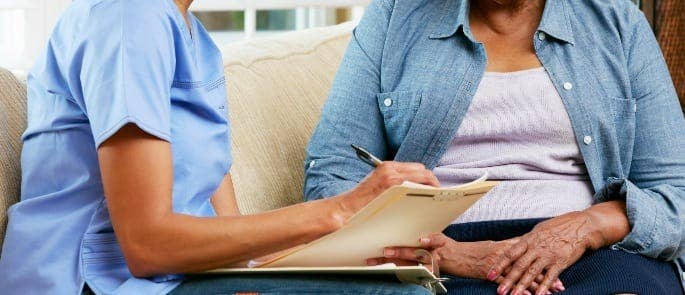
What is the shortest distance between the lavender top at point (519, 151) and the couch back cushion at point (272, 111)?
33 centimetres

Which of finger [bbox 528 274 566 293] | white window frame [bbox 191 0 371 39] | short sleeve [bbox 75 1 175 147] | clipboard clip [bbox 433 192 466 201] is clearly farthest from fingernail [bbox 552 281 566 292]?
white window frame [bbox 191 0 371 39]

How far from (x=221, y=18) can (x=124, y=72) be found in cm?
188

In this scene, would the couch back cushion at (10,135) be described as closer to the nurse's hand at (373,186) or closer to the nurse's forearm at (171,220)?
the nurse's forearm at (171,220)

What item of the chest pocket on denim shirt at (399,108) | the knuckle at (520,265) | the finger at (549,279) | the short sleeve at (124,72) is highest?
the short sleeve at (124,72)

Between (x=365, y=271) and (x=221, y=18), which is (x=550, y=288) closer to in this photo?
(x=365, y=271)

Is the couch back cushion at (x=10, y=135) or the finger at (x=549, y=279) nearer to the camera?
the couch back cushion at (x=10, y=135)

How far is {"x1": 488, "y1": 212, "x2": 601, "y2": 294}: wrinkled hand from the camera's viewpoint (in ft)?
5.35

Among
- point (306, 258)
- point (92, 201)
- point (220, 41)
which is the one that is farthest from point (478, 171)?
point (220, 41)

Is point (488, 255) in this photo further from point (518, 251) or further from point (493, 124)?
point (493, 124)

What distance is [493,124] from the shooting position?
184 centimetres

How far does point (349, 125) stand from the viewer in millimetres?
1905

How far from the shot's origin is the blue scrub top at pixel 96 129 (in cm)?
119

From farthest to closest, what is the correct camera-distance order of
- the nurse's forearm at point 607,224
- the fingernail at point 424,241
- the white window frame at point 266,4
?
the white window frame at point 266,4 → the nurse's forearm at point 607,224 → the fingernail at point 424,241

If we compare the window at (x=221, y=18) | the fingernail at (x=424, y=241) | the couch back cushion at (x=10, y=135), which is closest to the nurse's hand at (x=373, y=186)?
the fingernail at (x=424, y=241)
